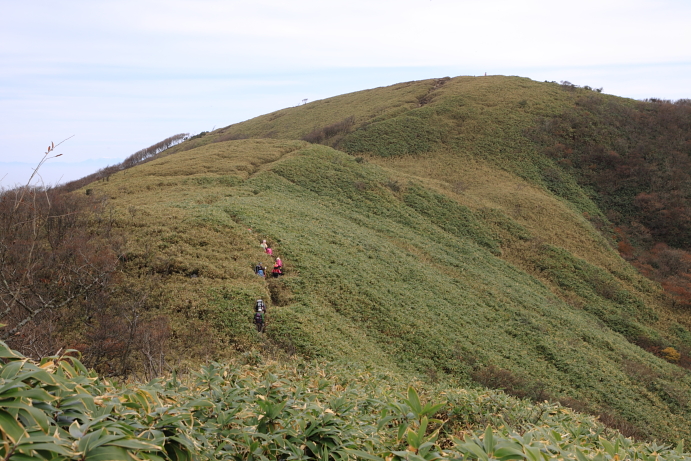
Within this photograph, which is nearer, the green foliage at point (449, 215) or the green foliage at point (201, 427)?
the green foliage at point (201, 427)

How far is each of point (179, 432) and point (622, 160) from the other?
60962 millimetres

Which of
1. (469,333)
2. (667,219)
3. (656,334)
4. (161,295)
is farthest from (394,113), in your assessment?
(161,295)

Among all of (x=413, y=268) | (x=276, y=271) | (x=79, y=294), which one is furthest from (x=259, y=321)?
(x=413, y=268)

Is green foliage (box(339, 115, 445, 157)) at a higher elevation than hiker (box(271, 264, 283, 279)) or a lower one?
higher

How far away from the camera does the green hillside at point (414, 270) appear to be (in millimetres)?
15211

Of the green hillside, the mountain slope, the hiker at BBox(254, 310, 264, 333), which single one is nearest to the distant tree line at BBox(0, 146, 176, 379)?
the green hillside

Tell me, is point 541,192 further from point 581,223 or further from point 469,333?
point 469,333

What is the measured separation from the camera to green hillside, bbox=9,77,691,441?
1521 cm

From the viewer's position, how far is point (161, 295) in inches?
584

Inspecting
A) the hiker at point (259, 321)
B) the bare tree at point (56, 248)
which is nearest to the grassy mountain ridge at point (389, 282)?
the hiker at point (259, 321)

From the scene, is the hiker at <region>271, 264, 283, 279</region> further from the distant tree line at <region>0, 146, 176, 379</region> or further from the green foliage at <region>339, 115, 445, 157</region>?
the green foliage at <region>339, 115, 445, 157</region>

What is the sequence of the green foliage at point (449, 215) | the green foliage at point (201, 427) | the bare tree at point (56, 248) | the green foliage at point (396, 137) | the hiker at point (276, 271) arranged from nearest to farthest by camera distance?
the green foliage at point (201, 427), the bare tree at point (56, 248), the hiker at point (276, 271), the green foliage at point (449, 215), the green foliage at point (396, 137)

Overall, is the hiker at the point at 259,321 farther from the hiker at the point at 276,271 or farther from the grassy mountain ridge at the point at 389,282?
the hiker at the point at 276,271

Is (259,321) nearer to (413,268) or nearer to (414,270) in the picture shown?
(414,270)
